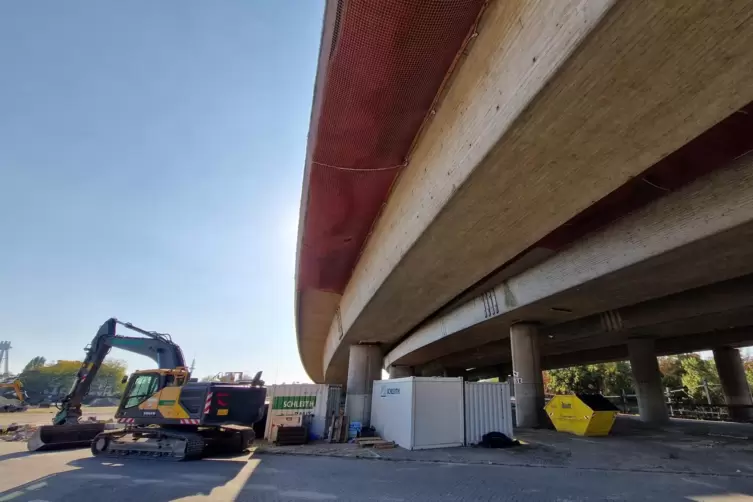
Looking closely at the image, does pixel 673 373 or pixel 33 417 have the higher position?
pixel 673 373

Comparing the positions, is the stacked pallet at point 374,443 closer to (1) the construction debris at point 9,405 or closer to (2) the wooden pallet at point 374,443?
(2) the wooden pallet at point 374,443

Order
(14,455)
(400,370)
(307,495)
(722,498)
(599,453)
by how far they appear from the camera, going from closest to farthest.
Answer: (722,498)
(307,495)
(599,453)
(14,455)
(400,370)

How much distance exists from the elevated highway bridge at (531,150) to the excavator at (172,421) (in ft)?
16.0

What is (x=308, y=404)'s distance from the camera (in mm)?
15773

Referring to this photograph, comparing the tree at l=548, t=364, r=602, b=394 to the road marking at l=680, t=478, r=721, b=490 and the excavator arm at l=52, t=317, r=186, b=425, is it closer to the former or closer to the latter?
the road marking at l=680, t=478, r=721, b=490

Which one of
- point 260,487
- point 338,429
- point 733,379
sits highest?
point 733,379

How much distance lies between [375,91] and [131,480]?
991cm

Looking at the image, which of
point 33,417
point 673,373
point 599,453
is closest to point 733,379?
point 673,373

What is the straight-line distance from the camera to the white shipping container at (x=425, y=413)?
12984 millimetres

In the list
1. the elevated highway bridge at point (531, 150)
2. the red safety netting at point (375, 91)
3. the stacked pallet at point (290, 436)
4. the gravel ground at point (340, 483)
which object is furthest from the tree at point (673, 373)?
the red safety netting at point (375, 91)

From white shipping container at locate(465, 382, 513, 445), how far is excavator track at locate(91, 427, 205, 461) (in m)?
9.03

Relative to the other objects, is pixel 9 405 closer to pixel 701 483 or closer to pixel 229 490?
pixel 229 490

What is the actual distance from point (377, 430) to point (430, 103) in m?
13.9

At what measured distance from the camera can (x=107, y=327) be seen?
16.2m
